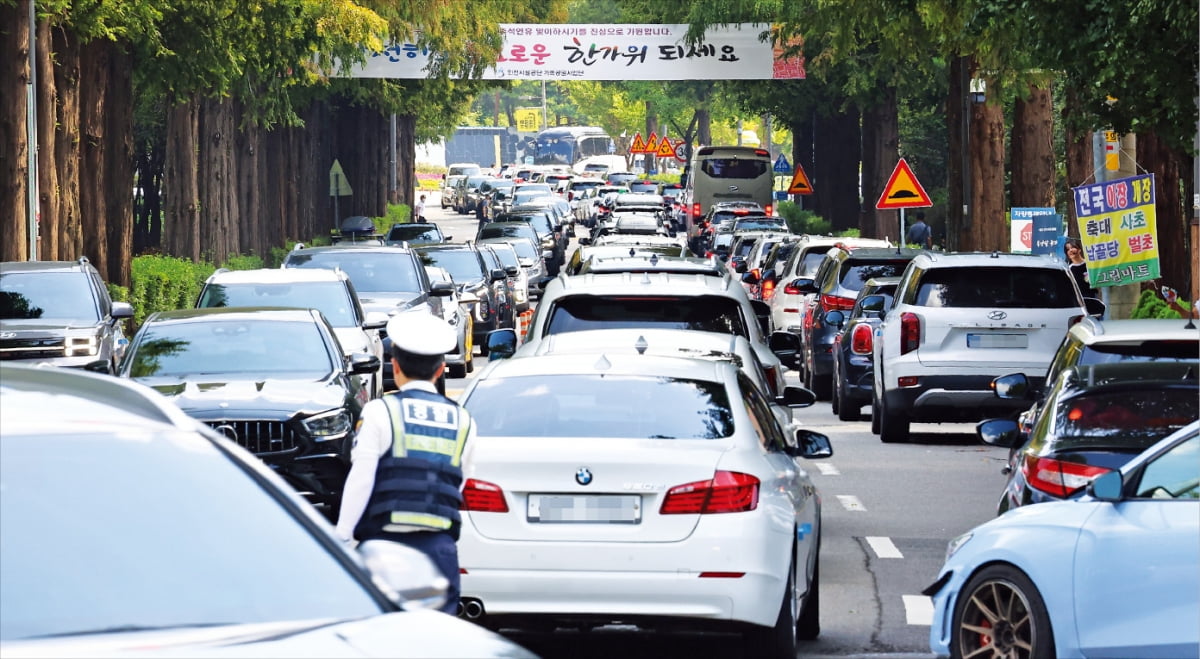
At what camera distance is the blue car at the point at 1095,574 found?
7.78 m

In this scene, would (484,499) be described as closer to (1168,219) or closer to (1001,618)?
(1001,618)

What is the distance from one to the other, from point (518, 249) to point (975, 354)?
84.1ft

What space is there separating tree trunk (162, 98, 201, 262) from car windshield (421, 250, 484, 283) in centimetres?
743

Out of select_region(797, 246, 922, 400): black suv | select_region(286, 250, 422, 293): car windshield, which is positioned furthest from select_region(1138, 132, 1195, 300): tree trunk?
select_region(286, 250, 422, 293): car windshield

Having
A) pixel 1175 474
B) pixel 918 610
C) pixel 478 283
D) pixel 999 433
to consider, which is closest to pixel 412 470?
pixel 1175 474

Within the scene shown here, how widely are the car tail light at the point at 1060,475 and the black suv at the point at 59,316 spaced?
12649 millimetres

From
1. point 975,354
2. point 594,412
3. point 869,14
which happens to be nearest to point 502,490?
point 594,412

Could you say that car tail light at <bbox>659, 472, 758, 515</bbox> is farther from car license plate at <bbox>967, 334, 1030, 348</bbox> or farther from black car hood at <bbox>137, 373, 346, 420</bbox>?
car license plate at <bbox>967, 334, 1030, 348</bbox>

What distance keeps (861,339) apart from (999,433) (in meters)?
9.94

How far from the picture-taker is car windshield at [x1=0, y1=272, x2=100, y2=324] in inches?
889

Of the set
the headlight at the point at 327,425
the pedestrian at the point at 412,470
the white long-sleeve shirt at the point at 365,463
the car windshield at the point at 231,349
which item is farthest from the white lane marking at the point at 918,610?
the car windshield at the point at 231,349

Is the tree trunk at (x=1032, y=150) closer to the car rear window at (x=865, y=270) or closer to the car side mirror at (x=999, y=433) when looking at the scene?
the car rear window at (x=865, y=270)

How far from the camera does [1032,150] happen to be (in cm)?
3269

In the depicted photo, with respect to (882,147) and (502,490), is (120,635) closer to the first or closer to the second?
(502,490)
